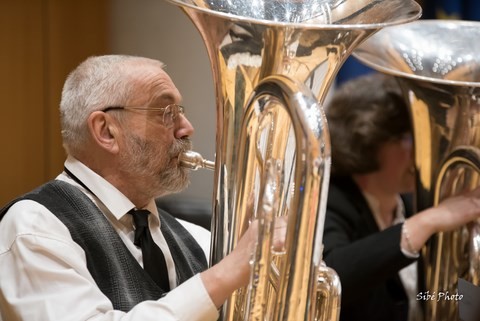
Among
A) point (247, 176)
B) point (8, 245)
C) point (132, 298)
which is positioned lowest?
point (132, 298)

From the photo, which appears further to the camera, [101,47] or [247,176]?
[101,47]

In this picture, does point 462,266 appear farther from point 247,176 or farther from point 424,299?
point 247,176

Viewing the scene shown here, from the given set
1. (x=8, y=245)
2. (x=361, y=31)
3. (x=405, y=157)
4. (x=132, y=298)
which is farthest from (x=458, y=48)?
(x=8, y=245)

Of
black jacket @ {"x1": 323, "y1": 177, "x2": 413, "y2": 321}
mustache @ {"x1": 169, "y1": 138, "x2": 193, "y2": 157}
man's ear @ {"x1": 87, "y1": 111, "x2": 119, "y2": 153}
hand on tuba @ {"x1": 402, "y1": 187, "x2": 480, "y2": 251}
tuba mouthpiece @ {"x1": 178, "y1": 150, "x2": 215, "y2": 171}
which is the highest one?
man's ear @ {"x1": 87, "y1": 111, "x2": 119, "y2": 153}

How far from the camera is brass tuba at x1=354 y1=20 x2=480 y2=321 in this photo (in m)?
2.10

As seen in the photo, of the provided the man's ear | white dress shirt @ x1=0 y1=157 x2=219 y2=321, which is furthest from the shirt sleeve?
the man's ear

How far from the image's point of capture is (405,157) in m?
2.63

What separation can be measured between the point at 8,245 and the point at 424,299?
966 mm

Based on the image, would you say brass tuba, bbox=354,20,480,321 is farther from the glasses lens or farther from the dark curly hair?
the glasses lens

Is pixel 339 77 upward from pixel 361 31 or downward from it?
downward

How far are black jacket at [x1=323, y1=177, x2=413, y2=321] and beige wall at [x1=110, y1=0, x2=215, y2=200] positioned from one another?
1.27 m

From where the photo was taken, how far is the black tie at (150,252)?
71.6 inches

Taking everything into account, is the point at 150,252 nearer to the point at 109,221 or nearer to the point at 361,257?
the point at 109,221

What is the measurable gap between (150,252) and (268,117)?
16.3 inches
